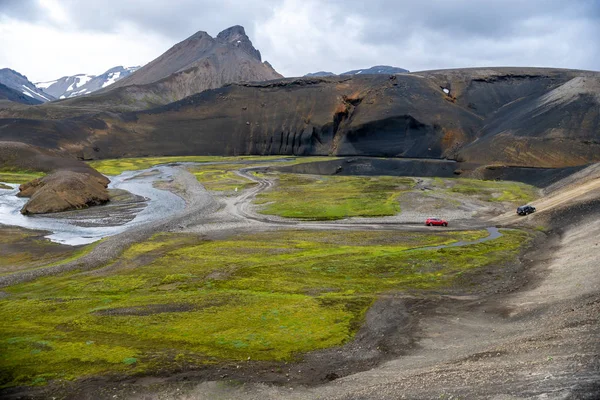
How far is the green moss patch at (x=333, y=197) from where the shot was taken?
7369cm

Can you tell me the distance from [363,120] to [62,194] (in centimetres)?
11070

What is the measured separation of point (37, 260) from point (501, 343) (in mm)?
43586

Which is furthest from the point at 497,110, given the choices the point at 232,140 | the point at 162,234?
the point at 162,234

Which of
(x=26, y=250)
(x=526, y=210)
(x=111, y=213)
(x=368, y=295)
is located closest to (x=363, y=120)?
(x=526, y=210)

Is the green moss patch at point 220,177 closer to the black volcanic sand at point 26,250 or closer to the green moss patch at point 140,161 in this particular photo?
the green moss patch at point 140,161

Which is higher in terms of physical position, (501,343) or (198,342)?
(501,343)

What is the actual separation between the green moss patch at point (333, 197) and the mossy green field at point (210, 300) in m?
18.1

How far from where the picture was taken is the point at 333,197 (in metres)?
86.4

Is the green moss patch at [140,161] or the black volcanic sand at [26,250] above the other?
the green moss patch at [140,161]

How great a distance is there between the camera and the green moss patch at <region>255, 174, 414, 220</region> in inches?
2901

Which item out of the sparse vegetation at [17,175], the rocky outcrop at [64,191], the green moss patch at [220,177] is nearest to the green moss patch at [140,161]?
the green moss patch at [220,177]

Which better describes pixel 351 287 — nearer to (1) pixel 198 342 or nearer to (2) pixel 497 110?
(1) pixel 198 342

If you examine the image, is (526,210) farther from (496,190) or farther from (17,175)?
(17,175)

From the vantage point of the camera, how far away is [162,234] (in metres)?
60.1
